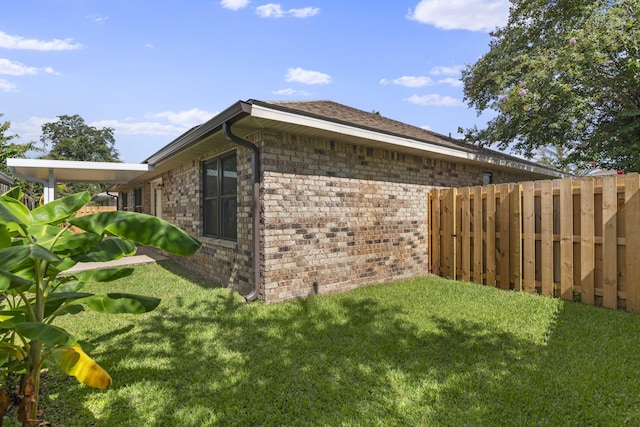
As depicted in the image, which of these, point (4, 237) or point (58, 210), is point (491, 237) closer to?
point (58, 210)

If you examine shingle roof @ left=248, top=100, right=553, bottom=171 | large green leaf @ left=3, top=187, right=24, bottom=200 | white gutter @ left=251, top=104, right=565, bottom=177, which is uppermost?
shingle roof @ left=248, top=100, right=553, bottom=171

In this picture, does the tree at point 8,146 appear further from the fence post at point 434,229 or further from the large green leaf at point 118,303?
the fence post at point 434,229

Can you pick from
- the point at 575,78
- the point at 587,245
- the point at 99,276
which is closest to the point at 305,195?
the point at 99,276

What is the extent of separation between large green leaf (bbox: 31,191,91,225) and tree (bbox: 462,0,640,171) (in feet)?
33.7

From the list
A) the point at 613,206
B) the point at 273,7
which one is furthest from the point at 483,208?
the point at 273,7

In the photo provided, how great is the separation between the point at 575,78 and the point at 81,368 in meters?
11.7

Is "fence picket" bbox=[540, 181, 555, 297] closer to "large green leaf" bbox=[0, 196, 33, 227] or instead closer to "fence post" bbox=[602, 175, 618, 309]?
"fence post" bbox=[602, 175, 618, 309]

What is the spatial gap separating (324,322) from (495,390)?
2.31 metres

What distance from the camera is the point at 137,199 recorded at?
1569 cm

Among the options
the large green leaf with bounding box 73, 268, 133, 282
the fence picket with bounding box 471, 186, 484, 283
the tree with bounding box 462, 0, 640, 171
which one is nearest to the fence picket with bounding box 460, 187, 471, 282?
the fence picket with bounding box 471, 186, 484, 283

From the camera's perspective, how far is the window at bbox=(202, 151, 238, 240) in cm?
673

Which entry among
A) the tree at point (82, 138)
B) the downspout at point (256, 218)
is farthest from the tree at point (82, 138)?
the downspout at point (256, 218)

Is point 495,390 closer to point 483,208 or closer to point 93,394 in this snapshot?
point 93,394

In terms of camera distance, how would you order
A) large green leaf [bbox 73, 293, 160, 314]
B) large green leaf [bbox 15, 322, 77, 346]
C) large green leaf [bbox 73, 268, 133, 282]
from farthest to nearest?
large green leaf [bbox 73, 268, 133, 282] → large green leaf [bbox 73, 293, 160, 314] → large green leaf [bbox 15, 322, 77, 346]
